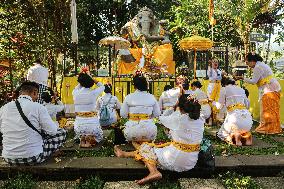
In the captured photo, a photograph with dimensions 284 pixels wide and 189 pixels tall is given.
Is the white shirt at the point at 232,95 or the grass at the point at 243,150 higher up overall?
the white shirt at the point at 232,95

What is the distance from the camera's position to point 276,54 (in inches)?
696

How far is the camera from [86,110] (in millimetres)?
6672

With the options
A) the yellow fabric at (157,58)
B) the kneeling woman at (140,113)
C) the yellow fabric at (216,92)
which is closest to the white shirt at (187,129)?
the kneeling woman at (140,113)

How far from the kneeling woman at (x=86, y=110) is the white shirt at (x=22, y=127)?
1538 millimetres

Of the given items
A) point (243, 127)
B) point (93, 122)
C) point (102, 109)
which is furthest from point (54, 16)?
point (243, 127)

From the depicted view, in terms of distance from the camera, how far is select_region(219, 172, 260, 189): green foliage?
4.62 meters

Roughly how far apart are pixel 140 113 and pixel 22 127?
2062 millimetres

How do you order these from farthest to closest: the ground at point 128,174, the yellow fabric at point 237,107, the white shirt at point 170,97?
the white shirt at point 170,97 < the yellow fabric at point 237,107 < the ground at point 128,174

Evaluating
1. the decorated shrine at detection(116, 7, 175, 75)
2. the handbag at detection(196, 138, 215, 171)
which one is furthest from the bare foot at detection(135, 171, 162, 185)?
the decorated shrine at detection(116, 7, 175, 75)

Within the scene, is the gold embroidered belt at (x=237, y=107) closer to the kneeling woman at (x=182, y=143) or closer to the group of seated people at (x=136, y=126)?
the group of seated people at (x=136, y=126)

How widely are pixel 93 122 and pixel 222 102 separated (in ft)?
9.08

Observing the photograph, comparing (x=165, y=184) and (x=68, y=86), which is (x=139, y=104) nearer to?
(x=165, y=184)

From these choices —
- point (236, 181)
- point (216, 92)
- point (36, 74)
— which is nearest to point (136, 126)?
point (236, 181)

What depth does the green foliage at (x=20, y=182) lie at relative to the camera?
4.66m
